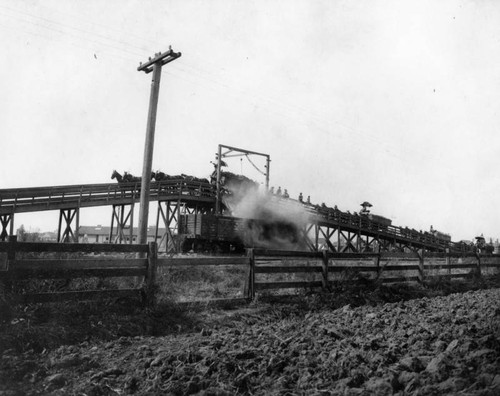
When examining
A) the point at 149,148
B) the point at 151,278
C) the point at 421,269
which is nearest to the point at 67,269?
the point at 151,278

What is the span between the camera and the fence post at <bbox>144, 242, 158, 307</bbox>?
7.11 metres

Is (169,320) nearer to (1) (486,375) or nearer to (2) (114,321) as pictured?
(2) (114,321)

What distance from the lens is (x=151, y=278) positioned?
7219 mm

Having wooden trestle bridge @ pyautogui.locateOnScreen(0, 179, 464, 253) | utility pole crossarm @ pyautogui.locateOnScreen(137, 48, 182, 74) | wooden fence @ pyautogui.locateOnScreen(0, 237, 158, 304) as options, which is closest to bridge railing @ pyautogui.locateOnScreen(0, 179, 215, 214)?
wooden trestle bridge @ pyautogui.locateOnScreen(0, 179, 464, 253)

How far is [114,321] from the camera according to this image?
Answer: 6316 millimetres

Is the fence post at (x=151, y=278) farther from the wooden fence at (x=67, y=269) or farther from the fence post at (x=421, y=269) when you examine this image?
the fence post at (x=421, y=269)

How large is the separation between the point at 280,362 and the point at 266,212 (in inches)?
912

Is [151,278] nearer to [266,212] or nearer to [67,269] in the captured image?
[67,269]

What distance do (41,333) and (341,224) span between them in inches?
1070

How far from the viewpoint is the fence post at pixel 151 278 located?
7.11 metres

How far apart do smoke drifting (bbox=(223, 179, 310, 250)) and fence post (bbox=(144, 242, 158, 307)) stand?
755 inches

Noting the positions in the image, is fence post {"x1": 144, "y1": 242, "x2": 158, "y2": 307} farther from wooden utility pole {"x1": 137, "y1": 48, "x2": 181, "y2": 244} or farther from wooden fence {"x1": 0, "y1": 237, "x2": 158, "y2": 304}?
wooden utility pole {"x1": 137, "y1": 48, "x2": 181, "y2": 244}

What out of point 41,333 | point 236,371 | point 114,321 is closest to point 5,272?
point 41,333

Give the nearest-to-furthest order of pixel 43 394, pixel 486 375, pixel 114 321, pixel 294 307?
pixel 486 375
pixel 43 394
pixel 114 321
pixel 294 307
